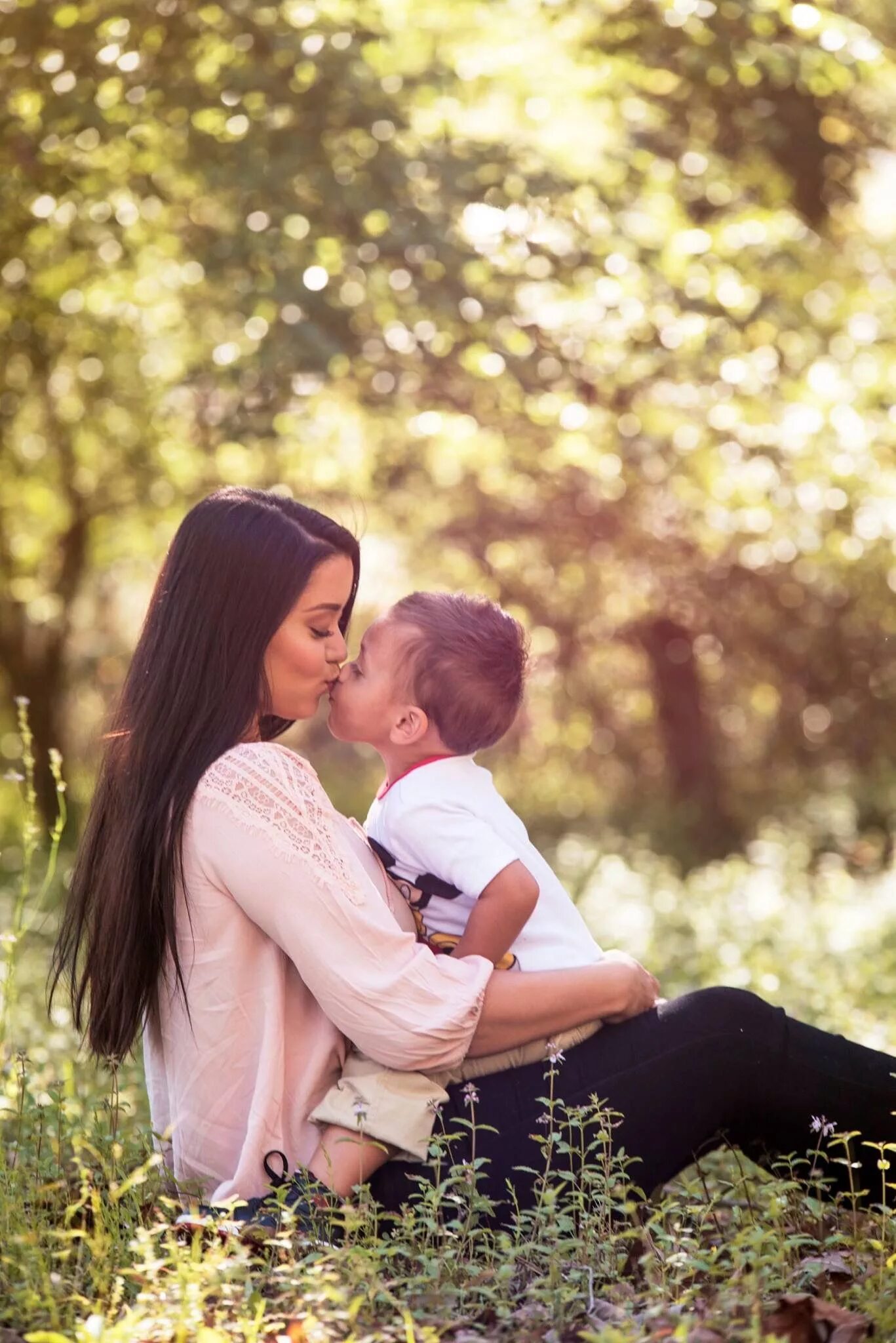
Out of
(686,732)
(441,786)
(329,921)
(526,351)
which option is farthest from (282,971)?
(686,732)

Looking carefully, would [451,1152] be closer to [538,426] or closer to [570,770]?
[538,426]

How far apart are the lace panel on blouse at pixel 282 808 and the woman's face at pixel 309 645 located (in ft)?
0.79

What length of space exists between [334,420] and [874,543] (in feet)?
11.7

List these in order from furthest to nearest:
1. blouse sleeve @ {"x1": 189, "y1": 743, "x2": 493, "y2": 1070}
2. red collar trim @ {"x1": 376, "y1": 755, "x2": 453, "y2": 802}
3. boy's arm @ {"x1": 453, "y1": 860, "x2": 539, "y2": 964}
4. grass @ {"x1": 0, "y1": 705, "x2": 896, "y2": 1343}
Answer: red collar trim @ {"x1": 376, "y1": 755, "x2": 453, "y2": 802} < boy's arm @ {"x1": 453, "y1": 860, "x2": 539, "y2": 964} < blouse sleeve @ {"x1": 189, "y1": 743, "x2": 493, "y2": 1070} < grass @ {"x1": 0, "y1": 705, "x2": 896, "y2": 1343}

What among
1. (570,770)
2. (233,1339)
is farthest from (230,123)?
(570,770)

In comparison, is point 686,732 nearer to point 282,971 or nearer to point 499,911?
point 499,911

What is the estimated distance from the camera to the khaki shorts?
2799 millimetres

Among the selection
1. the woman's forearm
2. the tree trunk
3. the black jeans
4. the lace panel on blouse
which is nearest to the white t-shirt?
the woman's forearm

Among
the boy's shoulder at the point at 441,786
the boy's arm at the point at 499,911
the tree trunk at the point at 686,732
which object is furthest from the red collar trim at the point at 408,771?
the tree trunk at the point at 686,732

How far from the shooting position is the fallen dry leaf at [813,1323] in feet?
7.56

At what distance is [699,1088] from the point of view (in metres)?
2.98

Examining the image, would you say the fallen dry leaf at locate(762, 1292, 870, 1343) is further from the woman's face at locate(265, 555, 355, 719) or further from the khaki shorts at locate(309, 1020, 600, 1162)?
the woman's face at locate(265, 555, 355, 719)

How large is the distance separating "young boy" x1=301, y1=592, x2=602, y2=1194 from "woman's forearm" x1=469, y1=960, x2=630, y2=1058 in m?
0.07

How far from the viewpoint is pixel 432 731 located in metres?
3.42
